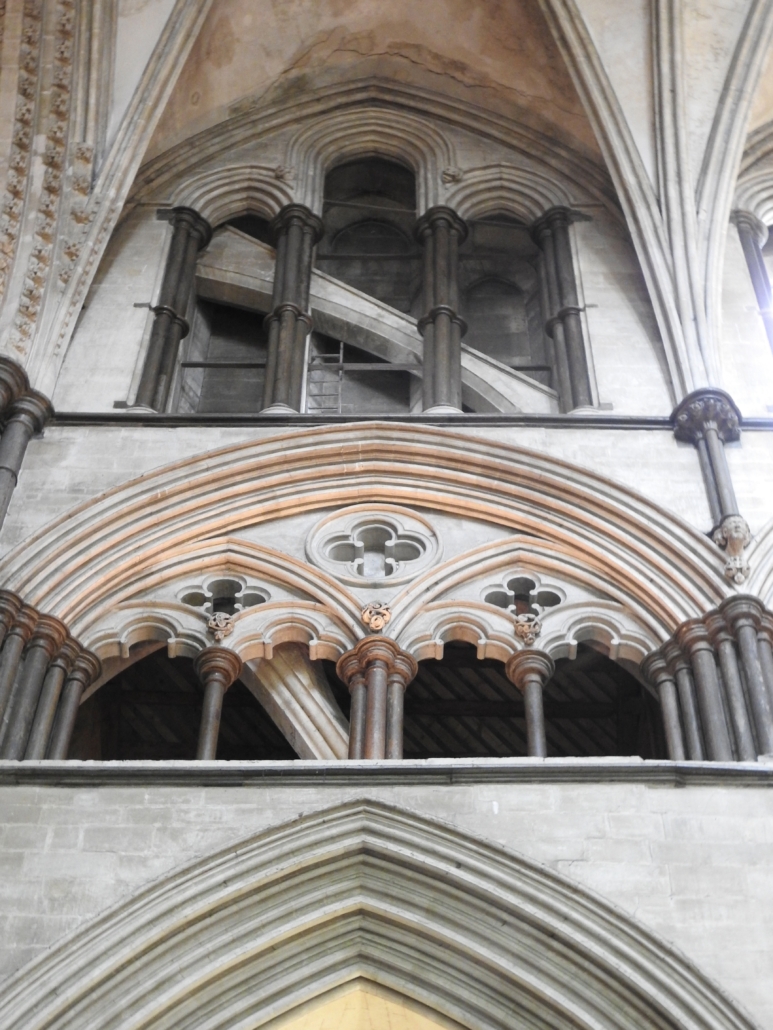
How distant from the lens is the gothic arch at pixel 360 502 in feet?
32.5

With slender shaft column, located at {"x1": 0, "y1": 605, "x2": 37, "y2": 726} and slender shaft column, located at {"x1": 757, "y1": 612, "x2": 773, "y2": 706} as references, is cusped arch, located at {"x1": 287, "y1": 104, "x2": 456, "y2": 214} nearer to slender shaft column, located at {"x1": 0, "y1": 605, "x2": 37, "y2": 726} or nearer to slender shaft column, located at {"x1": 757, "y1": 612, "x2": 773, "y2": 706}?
slender shaft column, located at {"x1": 0, "y1": 605, "x2": 37, "y2": 726}

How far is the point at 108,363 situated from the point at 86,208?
117 cm

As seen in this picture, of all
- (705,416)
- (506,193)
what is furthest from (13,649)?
(506,193)

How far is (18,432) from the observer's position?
10.7 metres

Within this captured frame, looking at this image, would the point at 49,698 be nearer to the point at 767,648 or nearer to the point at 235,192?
the point at 767,648

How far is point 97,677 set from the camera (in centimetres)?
984

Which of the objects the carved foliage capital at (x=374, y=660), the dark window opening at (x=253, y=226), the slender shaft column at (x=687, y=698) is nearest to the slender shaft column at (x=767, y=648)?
the slender shaft column at (x=687, y=698)

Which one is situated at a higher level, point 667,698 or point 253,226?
point 253,226

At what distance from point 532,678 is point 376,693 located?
0.86m

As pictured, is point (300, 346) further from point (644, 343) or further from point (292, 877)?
point (292, 877)

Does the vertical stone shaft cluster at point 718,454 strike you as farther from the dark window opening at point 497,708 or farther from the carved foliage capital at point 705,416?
the dark window opening at point 497,708

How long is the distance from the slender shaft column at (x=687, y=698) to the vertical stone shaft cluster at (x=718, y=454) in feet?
1.84

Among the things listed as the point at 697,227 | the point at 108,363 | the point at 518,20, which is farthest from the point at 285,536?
the point at 518,20

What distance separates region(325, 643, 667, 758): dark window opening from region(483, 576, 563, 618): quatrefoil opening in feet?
6.69
